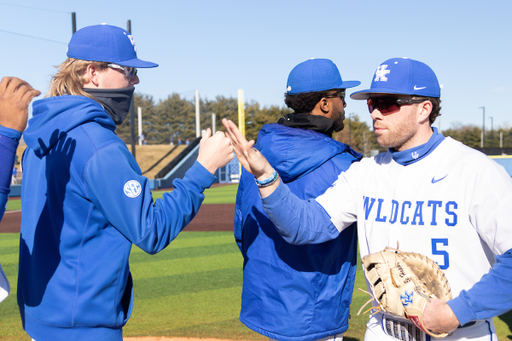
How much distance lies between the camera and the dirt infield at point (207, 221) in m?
12.5

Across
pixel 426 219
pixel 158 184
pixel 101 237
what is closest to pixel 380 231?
pixel 426 219

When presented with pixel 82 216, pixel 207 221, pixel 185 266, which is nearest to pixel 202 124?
pixel 207 221

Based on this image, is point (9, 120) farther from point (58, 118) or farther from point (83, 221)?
point (83, 221)

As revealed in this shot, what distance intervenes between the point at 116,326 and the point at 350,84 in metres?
1.86

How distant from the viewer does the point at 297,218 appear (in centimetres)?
232

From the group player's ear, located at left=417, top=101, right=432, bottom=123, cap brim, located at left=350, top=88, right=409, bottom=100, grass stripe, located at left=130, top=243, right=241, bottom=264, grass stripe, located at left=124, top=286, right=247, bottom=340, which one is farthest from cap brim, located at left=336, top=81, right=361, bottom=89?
grass stripe, located at left=130, top=243, right=241, bottom=264

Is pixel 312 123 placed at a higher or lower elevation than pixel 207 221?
higher

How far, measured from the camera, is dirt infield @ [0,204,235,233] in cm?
1248

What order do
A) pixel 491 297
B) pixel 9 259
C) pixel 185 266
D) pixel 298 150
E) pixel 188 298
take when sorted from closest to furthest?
1. pixel 491 297
2. pixel 298 150
3. pixel 188 298
4. pixel 185 266
5. pixel 9 259

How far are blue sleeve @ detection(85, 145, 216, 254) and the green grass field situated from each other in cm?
304

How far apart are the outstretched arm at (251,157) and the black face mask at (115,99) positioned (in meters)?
0.53

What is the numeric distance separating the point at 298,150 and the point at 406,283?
0.88m

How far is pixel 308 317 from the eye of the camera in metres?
2.45

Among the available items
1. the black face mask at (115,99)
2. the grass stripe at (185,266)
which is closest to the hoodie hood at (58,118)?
the black face mask at (115,99)
